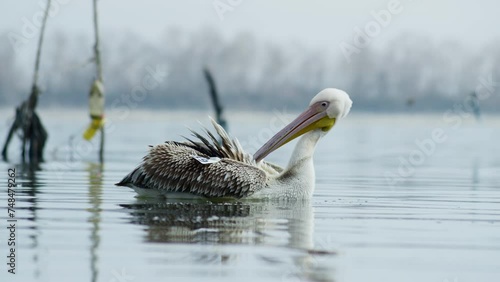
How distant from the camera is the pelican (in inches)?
456

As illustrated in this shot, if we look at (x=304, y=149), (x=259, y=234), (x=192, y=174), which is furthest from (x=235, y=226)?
(x=304, y=149)

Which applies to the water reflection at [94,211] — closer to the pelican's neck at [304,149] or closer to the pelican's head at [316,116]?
the pelican's head at [316,116]

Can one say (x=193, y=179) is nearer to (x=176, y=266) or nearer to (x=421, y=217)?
(x=421, y=217)

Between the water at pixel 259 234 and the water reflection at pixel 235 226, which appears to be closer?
the water at pixel 259 234

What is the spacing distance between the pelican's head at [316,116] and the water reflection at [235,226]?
0.84 meters

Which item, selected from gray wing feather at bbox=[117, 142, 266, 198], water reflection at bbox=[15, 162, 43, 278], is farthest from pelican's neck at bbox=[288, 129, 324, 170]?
water reflection at bbox=[15, 162, 43, 278]

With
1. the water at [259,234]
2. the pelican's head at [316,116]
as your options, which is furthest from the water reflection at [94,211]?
the pelican's head at [316,116]

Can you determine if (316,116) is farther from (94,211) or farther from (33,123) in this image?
(33,123)

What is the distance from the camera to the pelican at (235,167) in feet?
38.0

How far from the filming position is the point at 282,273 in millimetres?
7199

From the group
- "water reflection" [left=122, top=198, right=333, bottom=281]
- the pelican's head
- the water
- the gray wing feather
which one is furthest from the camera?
the pelican's head

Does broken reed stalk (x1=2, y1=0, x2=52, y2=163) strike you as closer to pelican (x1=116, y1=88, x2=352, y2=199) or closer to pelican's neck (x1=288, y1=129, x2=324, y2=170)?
pelican (x1=116, y1=88, x2=352, y2=199)

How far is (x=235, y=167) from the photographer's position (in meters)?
11.6

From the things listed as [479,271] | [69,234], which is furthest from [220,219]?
[479,271]
